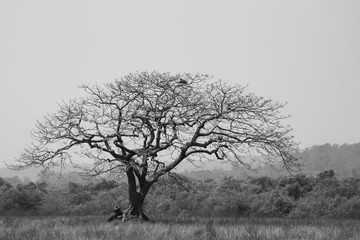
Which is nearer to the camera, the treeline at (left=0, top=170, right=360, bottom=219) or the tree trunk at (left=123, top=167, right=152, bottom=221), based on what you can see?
the tree trunk at (left=123, top=167, right=152, bottom=221)

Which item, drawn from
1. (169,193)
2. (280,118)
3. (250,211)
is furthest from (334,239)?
(169,193)

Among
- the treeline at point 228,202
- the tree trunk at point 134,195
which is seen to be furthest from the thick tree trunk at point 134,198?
the treeline at point 228,202

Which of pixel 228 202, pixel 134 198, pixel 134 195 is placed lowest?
pixel 228 202

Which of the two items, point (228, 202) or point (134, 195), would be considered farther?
point (228, 202)

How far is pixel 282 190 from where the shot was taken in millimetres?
29875

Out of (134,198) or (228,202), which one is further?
(228,202)

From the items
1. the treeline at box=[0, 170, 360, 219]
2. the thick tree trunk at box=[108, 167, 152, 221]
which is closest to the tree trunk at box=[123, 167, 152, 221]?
the thick tree trunk at box=[108, 167, 152, 221]

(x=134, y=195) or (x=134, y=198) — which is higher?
(x=134, y=195)

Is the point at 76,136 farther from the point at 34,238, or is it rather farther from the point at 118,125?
the point at 34,238

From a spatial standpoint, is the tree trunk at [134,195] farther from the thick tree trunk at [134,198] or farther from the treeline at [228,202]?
the treeline at [228,202]

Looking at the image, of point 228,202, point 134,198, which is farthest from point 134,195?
point 228,202

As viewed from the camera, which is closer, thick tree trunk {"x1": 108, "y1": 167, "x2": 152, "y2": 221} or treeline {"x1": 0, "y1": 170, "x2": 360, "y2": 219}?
thick tree trunk {"x1": 108, "y1": 167, "x2": 152, "y2": 221}

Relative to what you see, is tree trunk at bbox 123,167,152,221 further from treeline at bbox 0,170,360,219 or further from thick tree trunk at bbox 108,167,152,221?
treeline at bbox 0,170,360,219

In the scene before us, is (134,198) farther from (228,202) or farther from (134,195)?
(228,202)
